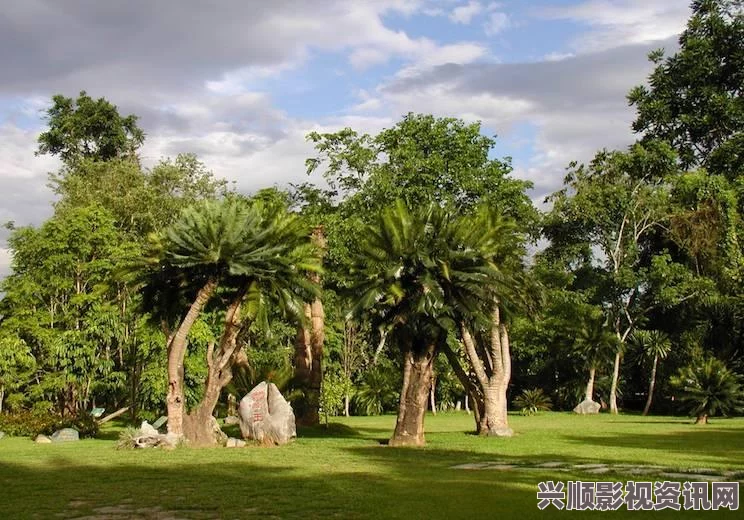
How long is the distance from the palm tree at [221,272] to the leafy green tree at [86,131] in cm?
3176

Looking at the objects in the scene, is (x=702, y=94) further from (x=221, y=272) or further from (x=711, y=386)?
(x=221, y=272)

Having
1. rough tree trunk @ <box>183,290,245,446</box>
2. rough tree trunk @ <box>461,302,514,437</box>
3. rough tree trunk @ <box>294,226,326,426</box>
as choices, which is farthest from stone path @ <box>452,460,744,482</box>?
rough tree trunk @ <box>294,226,326,426</box>

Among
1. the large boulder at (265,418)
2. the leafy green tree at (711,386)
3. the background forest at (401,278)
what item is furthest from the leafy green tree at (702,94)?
the large boulder at (265,418)

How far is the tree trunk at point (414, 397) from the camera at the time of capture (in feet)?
81.1

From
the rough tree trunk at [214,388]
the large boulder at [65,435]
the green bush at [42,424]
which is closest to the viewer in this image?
the rough tree trunk at [214,388]

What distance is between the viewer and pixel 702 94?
50938 mm

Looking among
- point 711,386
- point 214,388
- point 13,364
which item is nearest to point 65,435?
point 13,364

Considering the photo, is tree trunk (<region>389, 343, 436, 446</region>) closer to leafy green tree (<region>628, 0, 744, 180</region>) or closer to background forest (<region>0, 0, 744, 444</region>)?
background forest (<region>0, 0, 744, 444</region>)

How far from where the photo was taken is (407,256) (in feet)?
79.4

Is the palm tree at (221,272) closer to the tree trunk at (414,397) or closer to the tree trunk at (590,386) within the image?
the tree trunk at (414,397)

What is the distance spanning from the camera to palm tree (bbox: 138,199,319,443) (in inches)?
936

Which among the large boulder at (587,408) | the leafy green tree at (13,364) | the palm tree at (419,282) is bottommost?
the large boulder at (587,408)

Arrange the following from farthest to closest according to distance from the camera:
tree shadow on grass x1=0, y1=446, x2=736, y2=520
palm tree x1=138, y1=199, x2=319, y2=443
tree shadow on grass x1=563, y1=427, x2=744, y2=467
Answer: palm tree x1=138, y1=199, x2=319, y2=443, tree shadow on grass x1=563, y1=427, x2=744, y2=467, tree shadow on grass x1=0, y1=446, x2=736, y2=520

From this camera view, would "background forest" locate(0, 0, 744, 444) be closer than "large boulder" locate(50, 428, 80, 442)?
Yes
